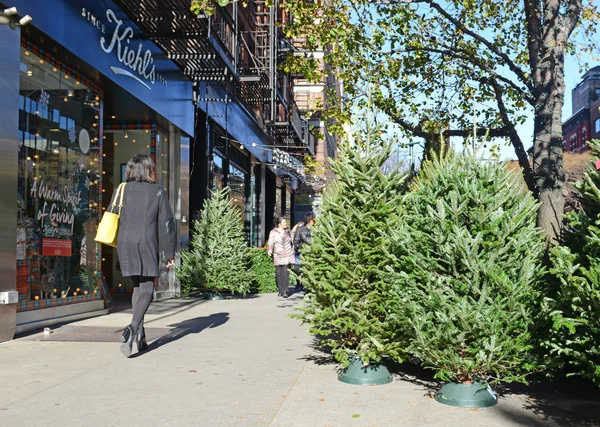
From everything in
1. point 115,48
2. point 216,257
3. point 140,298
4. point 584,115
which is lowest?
point 140,298

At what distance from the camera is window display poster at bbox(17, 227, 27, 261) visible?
26.1 feet

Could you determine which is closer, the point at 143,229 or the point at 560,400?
the point at 560,400

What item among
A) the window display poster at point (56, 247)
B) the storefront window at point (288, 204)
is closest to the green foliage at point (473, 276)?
the window display poster at point (56, 247)

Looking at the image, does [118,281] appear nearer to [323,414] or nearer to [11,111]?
[11,111]

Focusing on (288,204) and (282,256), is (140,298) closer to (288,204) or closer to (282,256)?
(282,256)

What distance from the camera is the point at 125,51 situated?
10633 mm

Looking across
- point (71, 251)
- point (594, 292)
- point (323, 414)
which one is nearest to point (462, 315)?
point (594, 292)

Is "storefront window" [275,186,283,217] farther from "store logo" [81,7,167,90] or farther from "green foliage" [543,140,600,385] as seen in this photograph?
"green foliage" [543,140,600,385]

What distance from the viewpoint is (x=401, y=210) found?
5.56 metres

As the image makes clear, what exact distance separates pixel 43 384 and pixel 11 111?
358cm

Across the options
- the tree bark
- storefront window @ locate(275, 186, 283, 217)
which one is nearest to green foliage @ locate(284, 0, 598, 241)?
the tree bark

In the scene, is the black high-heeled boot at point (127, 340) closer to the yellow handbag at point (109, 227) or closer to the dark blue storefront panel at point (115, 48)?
the yellow handbag at point (109, 227)

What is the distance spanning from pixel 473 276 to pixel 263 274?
38.1ft

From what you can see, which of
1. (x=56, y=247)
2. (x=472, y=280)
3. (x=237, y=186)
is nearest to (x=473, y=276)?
(x=472, y=280)
